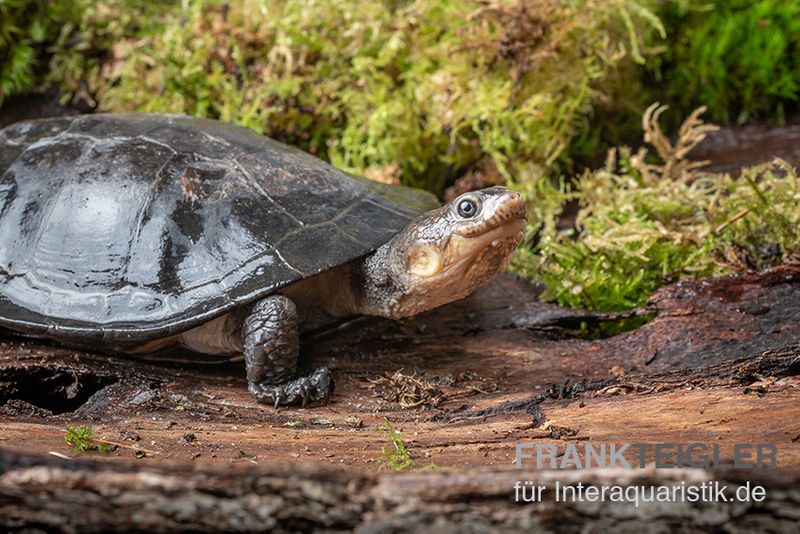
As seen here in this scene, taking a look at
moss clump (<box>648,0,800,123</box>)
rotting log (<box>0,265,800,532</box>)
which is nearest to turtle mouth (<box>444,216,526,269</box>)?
rotting log (<box>0,265,800,532</box>)

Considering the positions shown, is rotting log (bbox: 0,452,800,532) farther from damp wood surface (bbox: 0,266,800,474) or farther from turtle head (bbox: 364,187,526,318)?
turtle head (bbox: 364,187,526,318)

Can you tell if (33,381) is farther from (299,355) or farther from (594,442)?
(594,442)

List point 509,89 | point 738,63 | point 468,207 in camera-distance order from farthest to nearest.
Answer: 1. point 738,63
2. point 509,89
3. point 468,207

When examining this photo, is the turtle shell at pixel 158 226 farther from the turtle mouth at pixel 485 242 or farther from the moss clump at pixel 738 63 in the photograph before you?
the moss clump at pixel 738 63

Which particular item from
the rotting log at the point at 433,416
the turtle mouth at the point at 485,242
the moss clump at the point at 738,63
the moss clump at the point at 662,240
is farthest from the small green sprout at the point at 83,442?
the moss clump at the point at 738,63

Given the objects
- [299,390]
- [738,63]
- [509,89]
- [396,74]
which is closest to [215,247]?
[299,390]

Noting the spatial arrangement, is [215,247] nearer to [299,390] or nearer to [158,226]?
[158,226]
